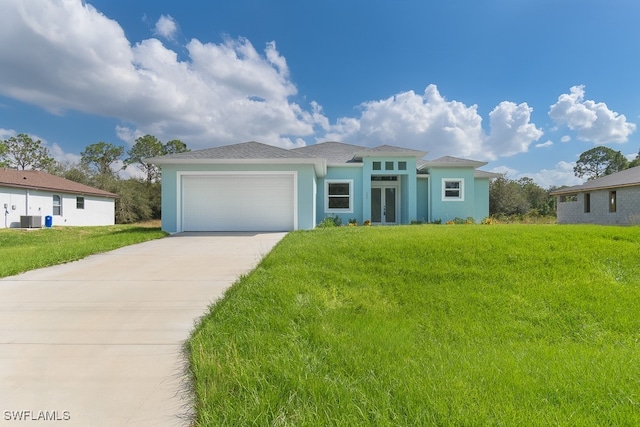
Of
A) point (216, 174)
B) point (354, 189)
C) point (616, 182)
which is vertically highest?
point (616, 182)

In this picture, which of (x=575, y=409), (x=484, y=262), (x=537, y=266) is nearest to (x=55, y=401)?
(x=575, y=409)

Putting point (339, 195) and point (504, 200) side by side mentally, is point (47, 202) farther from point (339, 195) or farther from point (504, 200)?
point (504, 200)

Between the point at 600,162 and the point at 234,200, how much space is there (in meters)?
59.4

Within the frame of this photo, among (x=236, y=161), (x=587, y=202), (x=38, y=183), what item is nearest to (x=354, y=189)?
(x=236, y=161)

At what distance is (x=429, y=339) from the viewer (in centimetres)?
322

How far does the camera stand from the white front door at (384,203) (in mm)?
16500

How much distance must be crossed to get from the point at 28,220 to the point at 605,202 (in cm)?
3606

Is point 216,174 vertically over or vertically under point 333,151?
under

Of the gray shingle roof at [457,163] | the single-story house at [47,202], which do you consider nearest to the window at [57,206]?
the single-story house at [47,202]

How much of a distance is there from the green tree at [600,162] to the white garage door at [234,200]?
55.7 meters

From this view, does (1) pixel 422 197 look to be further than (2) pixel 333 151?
No

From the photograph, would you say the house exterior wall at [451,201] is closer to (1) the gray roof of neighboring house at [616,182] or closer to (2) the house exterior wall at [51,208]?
(1) the gray roof of neighboring house at [616,182]

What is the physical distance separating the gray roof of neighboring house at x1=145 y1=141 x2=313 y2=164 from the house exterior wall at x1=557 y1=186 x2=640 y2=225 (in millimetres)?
18039

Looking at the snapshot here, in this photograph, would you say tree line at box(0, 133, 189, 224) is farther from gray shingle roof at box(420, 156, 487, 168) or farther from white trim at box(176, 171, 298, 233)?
gray shingle roof at box(420, 156, 487, 168)
